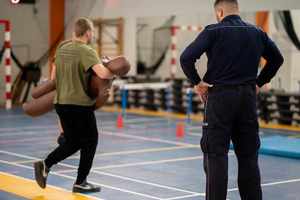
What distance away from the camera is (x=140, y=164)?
8023 mm

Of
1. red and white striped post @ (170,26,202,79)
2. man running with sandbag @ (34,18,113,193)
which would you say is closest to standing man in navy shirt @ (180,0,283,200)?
man running with sandbag @ (34,18,113,193)

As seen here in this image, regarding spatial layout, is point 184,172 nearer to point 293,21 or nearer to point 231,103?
point 231,103

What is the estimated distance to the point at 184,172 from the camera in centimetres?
752

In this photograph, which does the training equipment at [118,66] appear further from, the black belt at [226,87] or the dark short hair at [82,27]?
the black belt at [226,87]

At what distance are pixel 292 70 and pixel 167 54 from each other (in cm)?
514

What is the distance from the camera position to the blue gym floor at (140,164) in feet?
21.0

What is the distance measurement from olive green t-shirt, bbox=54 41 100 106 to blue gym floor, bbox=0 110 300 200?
997 mm

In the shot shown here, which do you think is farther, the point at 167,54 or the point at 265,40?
the point at 167,54

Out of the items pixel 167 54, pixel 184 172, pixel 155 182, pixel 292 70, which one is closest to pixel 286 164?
pixel 184 172

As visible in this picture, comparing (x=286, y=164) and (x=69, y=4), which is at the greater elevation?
(x=69, y=4)

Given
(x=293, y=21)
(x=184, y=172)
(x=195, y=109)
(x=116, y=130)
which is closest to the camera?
(x=184, y=172)

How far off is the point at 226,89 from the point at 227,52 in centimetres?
27

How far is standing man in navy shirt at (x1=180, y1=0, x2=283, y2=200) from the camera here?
14.9ft

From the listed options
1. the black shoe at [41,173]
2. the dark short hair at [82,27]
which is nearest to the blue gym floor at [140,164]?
the black shoe at [41,173]
